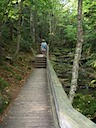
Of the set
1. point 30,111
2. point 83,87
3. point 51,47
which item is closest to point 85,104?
point 83,87

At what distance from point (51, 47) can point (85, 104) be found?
921 inches

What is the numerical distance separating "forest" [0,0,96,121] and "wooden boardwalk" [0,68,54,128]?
1.42 feet

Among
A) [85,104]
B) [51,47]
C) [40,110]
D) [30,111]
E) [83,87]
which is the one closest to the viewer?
[30,111]

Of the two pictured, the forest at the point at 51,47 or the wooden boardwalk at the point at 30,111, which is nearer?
the wooden boardwalk at the point at 30,111

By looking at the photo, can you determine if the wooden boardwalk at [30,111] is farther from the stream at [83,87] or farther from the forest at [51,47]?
the stream at [83,87]

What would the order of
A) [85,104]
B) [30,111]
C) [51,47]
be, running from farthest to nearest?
[51,47] < [85,104] < [30,111]

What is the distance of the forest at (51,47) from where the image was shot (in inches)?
499

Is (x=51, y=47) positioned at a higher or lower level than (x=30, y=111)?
higher

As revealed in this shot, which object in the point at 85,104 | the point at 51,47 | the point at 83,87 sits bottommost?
the point at 85,104

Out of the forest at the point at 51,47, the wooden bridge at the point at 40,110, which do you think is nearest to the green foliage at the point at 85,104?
the forest at the point at 51,47

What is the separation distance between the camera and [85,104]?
14922mm

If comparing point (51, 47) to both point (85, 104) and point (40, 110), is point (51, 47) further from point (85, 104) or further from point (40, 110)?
point (40, 110)

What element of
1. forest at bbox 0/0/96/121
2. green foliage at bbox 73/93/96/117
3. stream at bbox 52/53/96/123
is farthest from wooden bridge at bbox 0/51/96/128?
stream at bbox 52/53/96/123

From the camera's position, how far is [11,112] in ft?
26.3
